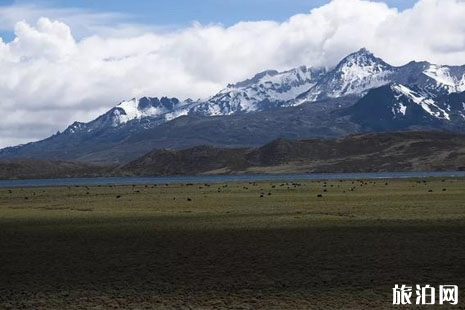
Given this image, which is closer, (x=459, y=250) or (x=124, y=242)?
(x=459, y=250)

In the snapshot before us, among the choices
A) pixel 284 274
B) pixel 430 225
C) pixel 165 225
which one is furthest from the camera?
pixel 165 225

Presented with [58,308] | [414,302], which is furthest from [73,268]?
A: [414,302]

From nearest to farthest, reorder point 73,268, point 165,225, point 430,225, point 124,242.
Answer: point 73,268 < point 124,242 < point 430,225 < point 165,225

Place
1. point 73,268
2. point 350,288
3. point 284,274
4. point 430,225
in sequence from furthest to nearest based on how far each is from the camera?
point 430,225
point 73,268
point 284,274
point 350,288

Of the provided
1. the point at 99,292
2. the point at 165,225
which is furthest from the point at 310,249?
the point at 165,225

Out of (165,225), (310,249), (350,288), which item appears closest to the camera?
(350,288)

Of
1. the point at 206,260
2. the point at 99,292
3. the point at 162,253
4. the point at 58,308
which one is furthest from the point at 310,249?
the point at 58,308

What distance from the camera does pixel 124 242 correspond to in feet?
136

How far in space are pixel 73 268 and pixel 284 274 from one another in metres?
10.9

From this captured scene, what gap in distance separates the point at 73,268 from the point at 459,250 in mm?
19954

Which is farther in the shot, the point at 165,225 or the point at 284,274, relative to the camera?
the point at 165,225

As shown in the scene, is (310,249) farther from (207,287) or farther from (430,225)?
(430,225)

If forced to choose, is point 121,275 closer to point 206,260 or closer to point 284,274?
point 206,260

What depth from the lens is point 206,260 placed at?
33.2 metres
